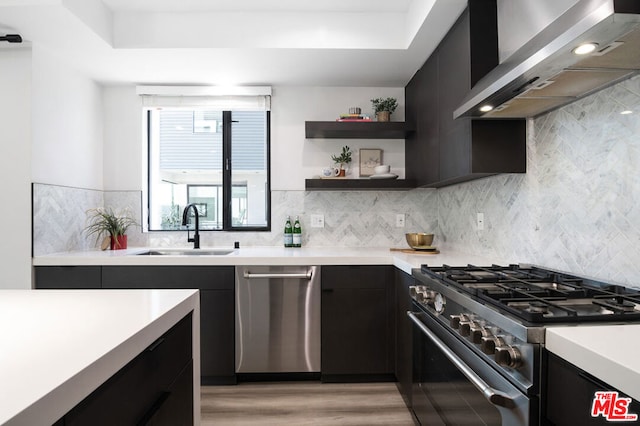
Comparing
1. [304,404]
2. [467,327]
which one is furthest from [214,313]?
[467,327]

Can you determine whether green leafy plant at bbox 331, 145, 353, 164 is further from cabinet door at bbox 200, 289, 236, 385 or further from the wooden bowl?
cabinet door at bbox 200, 289, 236, 385

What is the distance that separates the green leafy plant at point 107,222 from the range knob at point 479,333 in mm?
2712

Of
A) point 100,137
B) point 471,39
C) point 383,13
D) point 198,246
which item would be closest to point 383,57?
point 383,13

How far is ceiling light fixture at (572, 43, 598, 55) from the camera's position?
105 cm

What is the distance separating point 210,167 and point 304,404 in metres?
2.07

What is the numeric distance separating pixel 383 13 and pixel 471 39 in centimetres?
87

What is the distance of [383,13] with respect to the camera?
2543 millimetres

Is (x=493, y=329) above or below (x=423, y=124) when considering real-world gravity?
below

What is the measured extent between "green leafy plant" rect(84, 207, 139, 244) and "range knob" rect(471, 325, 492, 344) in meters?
2.71

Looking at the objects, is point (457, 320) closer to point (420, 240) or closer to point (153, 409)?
point (153, 409)

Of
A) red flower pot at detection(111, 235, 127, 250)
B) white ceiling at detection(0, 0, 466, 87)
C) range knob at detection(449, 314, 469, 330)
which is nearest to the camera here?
range knob at detection(449, 314, 469, 330)

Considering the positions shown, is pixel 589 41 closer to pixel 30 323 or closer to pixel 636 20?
pixel 636 20

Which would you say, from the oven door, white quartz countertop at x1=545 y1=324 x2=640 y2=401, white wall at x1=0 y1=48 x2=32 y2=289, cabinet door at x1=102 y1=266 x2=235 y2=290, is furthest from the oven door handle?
white wall at x1=0 y1=48 x2=32 y2=289

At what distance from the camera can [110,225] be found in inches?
118
